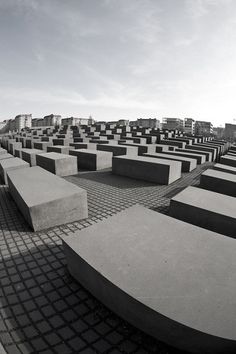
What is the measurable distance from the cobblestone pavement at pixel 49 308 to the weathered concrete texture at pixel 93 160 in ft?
21.9

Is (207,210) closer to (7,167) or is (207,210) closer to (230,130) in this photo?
(7,167)

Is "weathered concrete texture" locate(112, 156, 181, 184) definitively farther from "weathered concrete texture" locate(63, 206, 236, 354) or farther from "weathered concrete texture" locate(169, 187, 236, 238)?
"weathered concrete texture" locate(63, 206, 236, 354)

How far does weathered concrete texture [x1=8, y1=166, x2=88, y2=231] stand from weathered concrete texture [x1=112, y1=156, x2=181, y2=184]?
4.49m

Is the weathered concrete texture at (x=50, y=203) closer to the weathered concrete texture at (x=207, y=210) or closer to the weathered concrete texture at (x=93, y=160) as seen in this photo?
the weathered concrete texture at (x=207, y=210)

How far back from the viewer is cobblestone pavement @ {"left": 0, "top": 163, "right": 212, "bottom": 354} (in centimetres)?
259

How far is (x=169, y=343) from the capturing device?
249 cm

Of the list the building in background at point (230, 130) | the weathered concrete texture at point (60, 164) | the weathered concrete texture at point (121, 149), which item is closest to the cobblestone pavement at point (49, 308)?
the weathered concrete texture at point (60, 164)

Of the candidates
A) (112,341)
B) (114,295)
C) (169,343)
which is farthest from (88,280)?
(169,343)

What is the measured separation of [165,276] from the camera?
2795 millimetres

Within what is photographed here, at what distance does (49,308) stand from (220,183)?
23.7 ft

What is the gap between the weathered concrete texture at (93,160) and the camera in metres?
11.9

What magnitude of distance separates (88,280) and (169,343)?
1348mm

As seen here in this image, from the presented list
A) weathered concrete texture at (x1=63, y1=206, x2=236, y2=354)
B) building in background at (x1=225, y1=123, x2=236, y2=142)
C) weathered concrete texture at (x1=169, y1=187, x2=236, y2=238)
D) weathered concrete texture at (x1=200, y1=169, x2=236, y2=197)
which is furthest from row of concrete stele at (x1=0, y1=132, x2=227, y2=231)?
building in background at (x1=225, y1=123, x2=236, y2=142)

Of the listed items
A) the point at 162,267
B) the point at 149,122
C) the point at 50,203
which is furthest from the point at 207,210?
the point at 149,122
